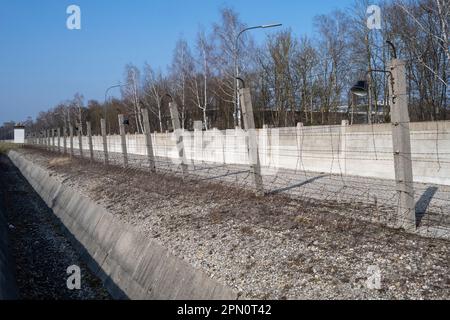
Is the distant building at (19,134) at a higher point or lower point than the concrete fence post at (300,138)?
higher

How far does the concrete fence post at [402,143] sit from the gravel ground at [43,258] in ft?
18.8

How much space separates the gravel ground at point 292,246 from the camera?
5535 millimetres

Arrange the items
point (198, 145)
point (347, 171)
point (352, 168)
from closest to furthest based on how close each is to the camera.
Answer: point (352, 168) < point (347, 171) < point (198, 145)

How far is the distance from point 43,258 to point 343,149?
35.3 ft

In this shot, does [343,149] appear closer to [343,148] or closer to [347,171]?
[343,148]

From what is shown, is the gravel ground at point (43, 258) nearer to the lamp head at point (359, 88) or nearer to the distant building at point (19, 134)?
the lamp head at point (359, 88)

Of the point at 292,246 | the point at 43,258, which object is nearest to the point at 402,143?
the point at 292,246

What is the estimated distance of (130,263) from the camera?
9320 mm

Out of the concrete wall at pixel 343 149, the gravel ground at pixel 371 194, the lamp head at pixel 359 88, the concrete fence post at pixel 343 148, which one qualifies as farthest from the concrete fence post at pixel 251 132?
the concrete fence post at pixel 343 148

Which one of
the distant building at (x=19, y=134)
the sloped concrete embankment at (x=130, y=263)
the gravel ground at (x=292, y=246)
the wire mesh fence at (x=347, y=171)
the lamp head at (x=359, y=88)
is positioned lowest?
the sloped concrete embankment at (x=130, y=263)

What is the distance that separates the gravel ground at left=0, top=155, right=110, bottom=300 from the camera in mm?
9234

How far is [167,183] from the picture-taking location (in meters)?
15.4
